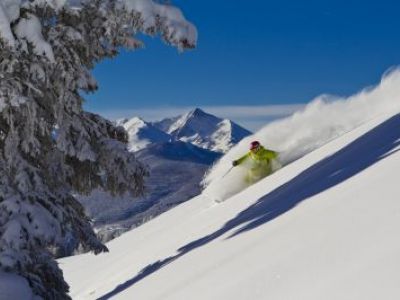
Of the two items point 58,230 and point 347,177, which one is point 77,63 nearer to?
point 58,230

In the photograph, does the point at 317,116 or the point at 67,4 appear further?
the point at 317,116

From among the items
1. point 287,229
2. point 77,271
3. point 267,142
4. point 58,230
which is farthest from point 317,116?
point 287,229

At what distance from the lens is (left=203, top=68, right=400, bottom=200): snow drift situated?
14.5 m

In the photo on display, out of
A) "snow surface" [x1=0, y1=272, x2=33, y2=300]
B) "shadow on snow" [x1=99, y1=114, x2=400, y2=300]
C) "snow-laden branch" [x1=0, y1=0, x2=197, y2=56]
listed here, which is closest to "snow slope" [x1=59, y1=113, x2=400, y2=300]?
"shadow on snow" [x1=99, y1=114, x2=400, y2=300]

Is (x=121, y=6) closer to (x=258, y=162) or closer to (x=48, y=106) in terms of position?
(x=48, y=106)

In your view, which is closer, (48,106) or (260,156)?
A: (48,106)

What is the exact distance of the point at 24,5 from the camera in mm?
8391

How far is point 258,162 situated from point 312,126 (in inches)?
102

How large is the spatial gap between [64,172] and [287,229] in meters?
5.87

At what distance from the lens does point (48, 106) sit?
9.47 metres

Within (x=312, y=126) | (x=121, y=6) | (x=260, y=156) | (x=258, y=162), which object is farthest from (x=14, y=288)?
(x=312, y=126)

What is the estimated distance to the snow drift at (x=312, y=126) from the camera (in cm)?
1445

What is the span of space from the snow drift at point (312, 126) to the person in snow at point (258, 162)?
24 cm

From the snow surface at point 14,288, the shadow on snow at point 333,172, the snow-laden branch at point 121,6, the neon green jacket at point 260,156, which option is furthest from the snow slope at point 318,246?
the neon green jacket at point 260,156
